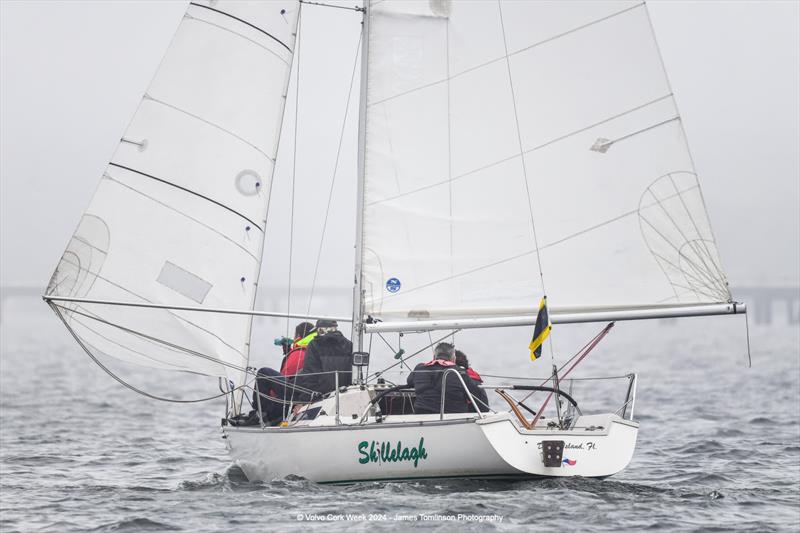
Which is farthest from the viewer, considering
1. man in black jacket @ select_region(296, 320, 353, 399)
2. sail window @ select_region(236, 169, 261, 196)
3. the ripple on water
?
sail window @ select_region(236, 169, 261, 196)

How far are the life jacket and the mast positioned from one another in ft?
2.99

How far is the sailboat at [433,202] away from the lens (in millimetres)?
12773

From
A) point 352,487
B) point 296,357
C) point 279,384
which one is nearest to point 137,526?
point 352,487

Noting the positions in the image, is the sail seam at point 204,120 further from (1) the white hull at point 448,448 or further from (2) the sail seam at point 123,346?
(1) the white hull at point 448,448

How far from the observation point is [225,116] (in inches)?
545

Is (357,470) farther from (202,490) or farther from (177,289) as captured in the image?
(177,289)

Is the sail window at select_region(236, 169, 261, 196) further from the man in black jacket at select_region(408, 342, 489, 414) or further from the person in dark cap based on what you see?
the man in black jacket at select_region(408, 342, 489, 414)

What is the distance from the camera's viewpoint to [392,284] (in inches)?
518

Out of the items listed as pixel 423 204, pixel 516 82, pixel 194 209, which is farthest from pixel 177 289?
pixel 516 82

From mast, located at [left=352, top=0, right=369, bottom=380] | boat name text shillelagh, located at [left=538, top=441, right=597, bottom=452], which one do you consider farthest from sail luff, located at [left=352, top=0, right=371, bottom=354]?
boat name text shillelagh, located at [left=538, top=441, right=597, bottom=452]

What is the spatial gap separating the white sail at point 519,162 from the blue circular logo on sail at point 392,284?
14 millimetres

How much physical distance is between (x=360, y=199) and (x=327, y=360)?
205 cm

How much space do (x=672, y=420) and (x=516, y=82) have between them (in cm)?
1118

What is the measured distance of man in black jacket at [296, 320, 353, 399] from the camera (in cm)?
1338
